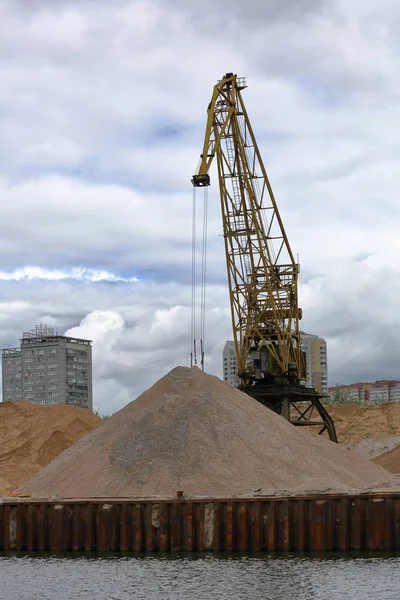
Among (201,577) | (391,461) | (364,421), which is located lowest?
(201,577)

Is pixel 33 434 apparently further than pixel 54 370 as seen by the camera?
No

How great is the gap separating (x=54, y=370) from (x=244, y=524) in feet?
510

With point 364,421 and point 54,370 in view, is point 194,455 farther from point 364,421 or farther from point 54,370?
point 54,370

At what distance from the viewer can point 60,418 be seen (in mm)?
68188

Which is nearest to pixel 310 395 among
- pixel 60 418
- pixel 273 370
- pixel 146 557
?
pixel 273 370

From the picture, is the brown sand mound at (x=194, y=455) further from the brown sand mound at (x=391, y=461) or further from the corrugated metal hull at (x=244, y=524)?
the brown sand mound at (x=391, y=461)

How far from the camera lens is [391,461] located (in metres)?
68.7

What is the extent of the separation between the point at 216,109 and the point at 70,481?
3346cm

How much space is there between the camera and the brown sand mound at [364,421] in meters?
91.1

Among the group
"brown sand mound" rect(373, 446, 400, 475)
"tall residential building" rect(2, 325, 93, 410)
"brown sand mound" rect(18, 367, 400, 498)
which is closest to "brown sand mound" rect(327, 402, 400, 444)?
"brown sand mound" rect(373, 446, 400, 475)

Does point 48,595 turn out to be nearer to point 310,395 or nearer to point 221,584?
point 221,584

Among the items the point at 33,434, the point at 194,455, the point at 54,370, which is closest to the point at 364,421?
the point at 33,434

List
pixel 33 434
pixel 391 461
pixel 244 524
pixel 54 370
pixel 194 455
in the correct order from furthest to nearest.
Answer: pixel 54 370 → pixel 391 461 → pixel 33 434 → pixel 194 455 → pixel 244 524

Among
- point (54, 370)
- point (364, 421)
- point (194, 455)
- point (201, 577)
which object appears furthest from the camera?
point (54, 370)
